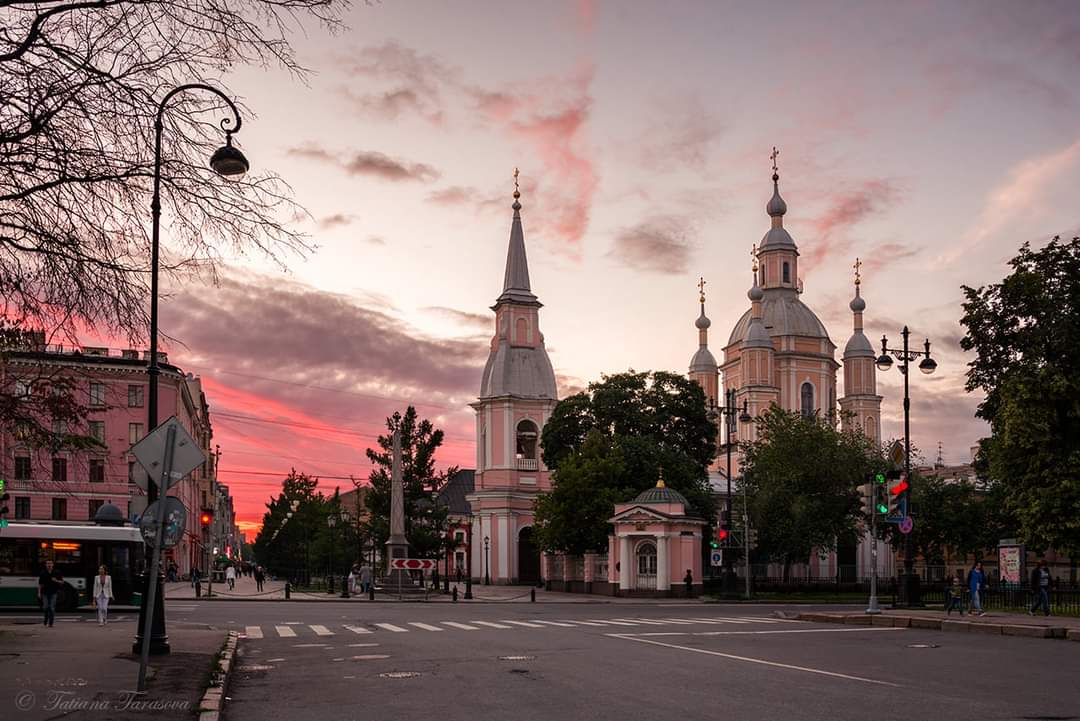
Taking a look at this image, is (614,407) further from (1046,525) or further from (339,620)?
(339,620)

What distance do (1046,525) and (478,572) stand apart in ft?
199

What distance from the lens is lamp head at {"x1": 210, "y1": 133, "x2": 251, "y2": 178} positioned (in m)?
12.5

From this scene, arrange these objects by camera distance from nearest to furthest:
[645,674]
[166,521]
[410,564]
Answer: [166,521] < [645,674] < [410,564]

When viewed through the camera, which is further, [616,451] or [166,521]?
[616,451]

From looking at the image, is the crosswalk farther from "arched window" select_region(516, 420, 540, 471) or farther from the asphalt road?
"arched window" select_region(516, 420, 540, 471)

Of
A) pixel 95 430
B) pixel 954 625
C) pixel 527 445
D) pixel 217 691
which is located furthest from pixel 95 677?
pixel 527 445

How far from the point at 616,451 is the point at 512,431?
23.3m

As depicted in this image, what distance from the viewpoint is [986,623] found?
2648 cm

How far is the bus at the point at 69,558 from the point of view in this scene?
33.9m

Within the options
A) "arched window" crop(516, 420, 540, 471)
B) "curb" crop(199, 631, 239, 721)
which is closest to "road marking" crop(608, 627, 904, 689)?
"curb" crop(199, 631, 239, 721)

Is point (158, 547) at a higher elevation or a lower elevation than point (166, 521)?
lower

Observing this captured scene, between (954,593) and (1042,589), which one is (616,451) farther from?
(1042,589)

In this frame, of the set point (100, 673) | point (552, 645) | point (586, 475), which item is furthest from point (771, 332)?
point (100, 673)

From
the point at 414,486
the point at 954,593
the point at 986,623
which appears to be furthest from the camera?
the point at 414,486
